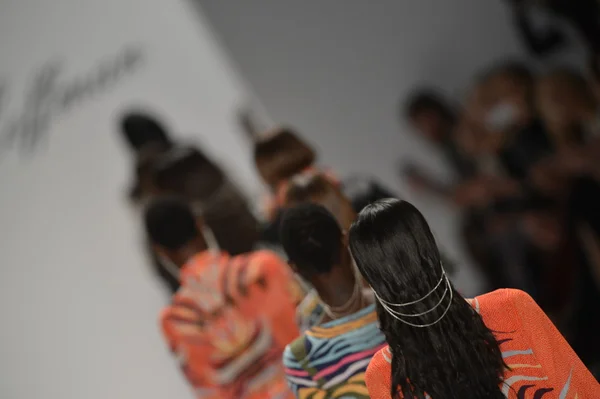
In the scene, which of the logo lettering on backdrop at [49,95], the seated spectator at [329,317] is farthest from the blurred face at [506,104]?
the seated spectator at [329,317]

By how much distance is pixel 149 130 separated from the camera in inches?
162

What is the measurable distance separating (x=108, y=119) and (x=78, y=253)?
2.52ft

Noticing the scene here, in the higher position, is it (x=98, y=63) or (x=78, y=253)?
(x=98, y=63)

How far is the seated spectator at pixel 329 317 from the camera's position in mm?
1654

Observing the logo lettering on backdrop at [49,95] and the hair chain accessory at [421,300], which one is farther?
the logo lettering on backdrop at [49,95]

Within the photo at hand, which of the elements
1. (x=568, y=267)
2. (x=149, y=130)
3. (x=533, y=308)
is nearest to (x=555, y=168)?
(x=568, y=267)

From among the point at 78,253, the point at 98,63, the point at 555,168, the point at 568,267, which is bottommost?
the point at 568,267

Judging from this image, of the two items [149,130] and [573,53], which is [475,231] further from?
[149,130]

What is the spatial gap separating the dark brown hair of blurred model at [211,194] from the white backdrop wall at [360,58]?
67.7 inches

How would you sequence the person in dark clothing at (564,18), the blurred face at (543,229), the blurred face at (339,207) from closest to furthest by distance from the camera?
the blurred face at (339,207), the person in dark clothing at (564,18), the blurred face at (543,229)

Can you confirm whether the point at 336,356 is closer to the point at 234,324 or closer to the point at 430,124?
the point at 234,324

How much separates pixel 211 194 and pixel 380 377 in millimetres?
1762

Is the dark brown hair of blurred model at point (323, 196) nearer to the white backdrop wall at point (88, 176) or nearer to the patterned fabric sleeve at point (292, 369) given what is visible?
the patterned fabric sleeve at point (292, 369)

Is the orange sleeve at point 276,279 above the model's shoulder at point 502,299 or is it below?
above
